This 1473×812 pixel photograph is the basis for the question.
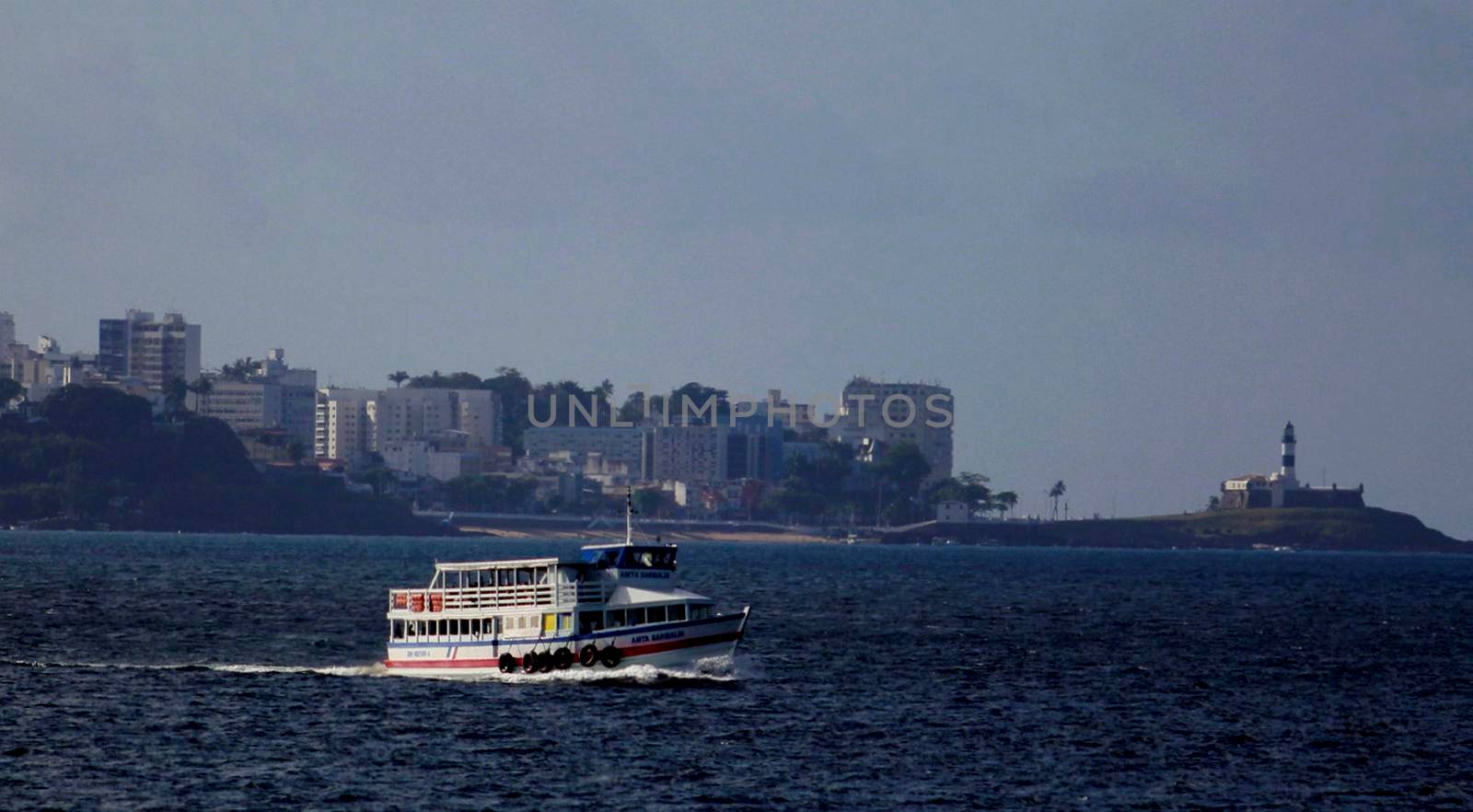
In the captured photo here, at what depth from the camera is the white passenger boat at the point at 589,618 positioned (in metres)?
89.1

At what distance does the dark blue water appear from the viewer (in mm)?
64188

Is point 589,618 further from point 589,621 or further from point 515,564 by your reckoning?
point 515,564

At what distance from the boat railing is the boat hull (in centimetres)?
149

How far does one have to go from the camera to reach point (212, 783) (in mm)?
64125

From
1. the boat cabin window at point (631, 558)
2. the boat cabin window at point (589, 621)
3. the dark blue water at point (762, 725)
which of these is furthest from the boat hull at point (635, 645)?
the boat cabin window at point (631, 558)

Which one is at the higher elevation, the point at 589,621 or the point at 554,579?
the point at 554,579

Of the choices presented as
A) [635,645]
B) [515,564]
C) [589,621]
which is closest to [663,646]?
[635,645]

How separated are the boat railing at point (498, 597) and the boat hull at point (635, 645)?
1.49 meters

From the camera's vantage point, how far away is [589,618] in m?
89.7

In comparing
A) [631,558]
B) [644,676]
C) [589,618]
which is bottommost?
[644,676]

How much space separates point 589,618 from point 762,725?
45.3ft

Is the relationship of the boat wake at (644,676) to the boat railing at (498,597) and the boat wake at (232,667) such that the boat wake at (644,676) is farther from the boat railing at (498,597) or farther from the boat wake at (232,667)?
the boat wake at (232,667)

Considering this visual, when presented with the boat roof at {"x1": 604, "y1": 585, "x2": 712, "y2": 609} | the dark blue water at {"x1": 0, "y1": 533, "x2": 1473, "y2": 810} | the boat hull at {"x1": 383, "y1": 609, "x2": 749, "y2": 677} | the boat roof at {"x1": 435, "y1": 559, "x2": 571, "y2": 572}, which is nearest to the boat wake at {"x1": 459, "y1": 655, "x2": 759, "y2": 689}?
the boat hull at {"x1": 383, "y1": 609, "x2": 749, "y2": 677}

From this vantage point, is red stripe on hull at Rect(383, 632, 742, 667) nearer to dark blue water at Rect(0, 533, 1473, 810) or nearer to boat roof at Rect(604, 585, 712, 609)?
dark blue water at Rect(0, 533, 1473, 810)
